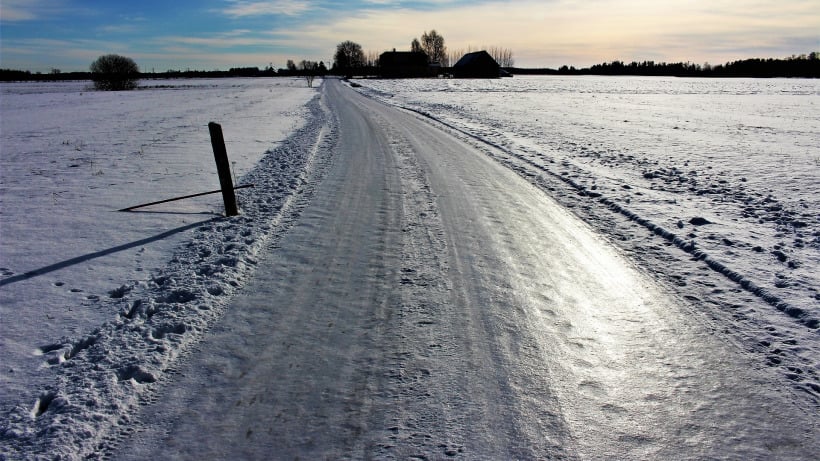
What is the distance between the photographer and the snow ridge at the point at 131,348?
2637mm

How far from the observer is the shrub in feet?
213

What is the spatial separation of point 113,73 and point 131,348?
76.3 m

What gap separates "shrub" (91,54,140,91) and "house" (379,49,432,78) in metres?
50.2

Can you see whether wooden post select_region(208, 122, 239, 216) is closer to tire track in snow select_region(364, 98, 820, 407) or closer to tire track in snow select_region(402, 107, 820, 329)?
tire track in snow select_region(364, 98, 820, 407)

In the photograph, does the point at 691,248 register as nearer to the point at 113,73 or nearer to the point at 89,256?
the point at 89,256

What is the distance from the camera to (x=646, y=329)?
3.67 metres

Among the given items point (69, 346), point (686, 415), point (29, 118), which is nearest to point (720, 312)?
point (686, 415)

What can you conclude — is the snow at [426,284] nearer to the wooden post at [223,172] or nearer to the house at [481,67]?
the wooden post at [223,172]

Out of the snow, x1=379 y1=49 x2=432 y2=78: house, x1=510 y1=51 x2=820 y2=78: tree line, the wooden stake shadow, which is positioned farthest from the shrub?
x1=510 y1=51 x2=820 y2=78: tree line

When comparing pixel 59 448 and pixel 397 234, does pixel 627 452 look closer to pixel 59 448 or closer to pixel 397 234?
pixel 59 448

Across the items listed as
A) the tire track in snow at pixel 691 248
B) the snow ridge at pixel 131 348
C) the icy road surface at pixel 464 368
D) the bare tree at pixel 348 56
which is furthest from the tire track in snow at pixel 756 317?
the bare tree at pixel 348 56

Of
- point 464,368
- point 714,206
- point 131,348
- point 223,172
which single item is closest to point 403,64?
point 714,206

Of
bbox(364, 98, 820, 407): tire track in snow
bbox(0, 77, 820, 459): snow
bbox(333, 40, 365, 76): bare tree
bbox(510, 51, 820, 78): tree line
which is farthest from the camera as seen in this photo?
bbox(333, 40, 365, 76): bare tree

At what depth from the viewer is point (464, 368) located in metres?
3.15
